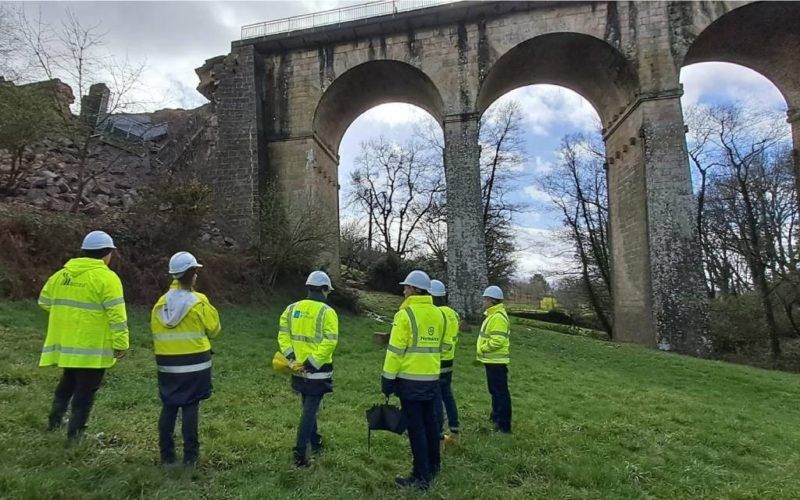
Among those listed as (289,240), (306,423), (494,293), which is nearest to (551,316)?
(289,240)

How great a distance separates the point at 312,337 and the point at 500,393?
2565 millimetres

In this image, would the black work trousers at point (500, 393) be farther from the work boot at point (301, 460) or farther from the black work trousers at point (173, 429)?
the black work trousers at point (173, 429)

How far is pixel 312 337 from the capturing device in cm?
423

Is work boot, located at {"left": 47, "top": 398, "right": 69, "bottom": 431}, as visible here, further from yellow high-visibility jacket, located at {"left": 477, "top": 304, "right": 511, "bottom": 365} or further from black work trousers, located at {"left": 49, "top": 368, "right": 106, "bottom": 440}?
yellow high-visibility jacket, located at {"left": 477, "top": 304, "right": 511, "bottom": 365}

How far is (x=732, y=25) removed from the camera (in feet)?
53.3

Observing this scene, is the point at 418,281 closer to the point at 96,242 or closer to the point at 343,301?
the point at 96,242

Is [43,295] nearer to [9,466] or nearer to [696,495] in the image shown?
[9,466]

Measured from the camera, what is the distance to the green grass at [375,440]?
376cm

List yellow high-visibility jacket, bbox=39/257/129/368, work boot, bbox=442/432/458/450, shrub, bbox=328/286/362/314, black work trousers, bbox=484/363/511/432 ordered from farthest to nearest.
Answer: shrub, bbox=328/286/362/314, black work trousers, bbox=484/363/511/432, work boot, bbox=442/432/458/450, yellow high-visibility jacket, bbox=39/257/129/368

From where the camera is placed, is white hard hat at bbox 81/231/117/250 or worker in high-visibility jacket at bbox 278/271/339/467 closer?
white hard hat at bbox 81/231/117/250

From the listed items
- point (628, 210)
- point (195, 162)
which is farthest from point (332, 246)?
point (628, 210)

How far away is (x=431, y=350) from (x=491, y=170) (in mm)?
26994

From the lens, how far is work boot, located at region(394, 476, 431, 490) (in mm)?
4035

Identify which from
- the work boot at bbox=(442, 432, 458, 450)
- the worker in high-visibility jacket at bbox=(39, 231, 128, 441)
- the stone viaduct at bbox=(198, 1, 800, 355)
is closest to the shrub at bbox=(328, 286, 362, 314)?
the stone viaduct at bbox=(198, 1, 800, 355)
